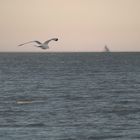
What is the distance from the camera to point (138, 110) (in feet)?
144

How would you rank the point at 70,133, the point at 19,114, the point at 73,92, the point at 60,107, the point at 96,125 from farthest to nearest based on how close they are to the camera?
the point at 73,92
the point at 60,107
the point at 19,114
the point at 96,125
the point at 70,133

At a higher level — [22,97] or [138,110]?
[22,97]

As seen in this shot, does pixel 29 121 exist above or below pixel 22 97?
below

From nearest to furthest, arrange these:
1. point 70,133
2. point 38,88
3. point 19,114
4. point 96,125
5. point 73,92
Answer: point 70,133 → point 96,125 → point 19,114 → point 73,92 → point 38,88

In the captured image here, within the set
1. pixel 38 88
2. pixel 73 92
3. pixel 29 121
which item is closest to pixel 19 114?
pixel 29 121

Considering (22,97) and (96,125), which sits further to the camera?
(22,97)

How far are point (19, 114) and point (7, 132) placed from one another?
6638 mm

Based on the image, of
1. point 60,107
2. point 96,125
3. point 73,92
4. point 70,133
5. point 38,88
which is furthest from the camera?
point 38,88

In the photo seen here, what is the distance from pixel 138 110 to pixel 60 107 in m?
4.54

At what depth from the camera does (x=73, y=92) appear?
58938 millimetres

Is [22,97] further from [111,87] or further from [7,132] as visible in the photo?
[7,132]

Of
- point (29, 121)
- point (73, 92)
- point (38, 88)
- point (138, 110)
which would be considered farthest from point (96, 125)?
point (38, 88)

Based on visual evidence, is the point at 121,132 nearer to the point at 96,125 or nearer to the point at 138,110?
the point at 96,125

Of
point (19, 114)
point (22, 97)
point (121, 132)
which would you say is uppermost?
point (22, 97)
